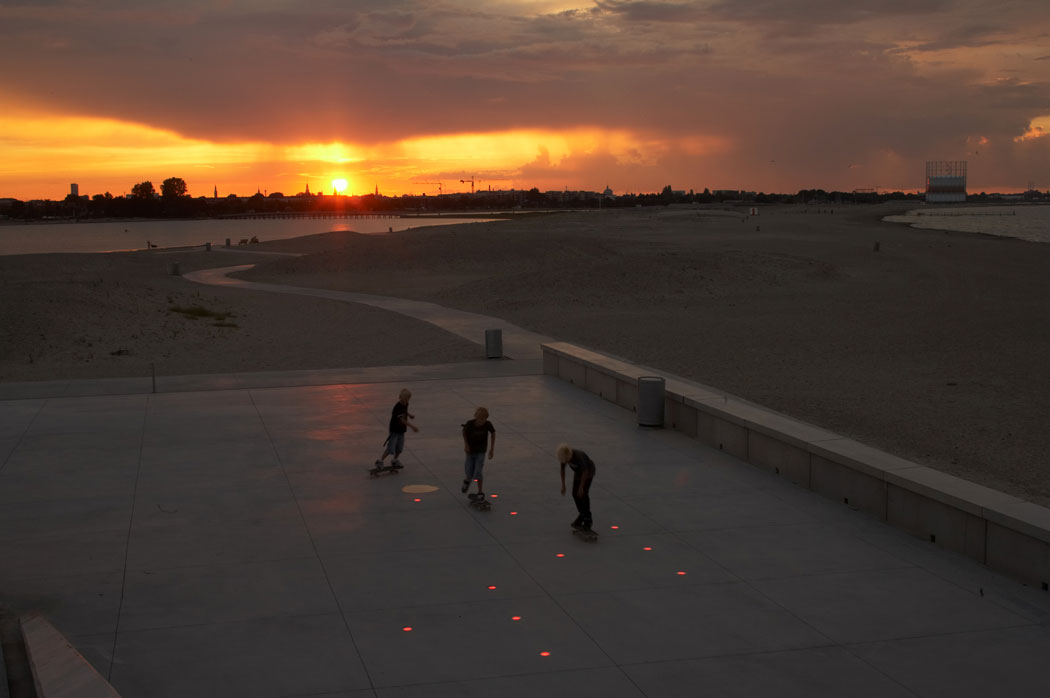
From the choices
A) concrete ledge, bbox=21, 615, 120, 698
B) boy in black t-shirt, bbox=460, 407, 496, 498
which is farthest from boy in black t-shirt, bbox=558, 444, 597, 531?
concrete ledge, bbox=21, 615, 120, 698

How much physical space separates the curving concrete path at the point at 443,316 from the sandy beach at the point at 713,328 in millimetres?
913

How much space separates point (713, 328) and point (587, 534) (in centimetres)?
→ 1925

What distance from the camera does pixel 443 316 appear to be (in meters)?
33.5

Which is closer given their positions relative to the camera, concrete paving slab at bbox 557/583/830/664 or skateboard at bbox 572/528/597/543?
concrete paving slab at bbox 557/583/830/664

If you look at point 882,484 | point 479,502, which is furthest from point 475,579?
point 882,484

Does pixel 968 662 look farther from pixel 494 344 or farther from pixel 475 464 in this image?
pixel 494 344

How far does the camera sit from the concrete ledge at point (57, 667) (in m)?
6.38

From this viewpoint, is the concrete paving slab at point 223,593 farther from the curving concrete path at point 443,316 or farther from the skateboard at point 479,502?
the curving concrete path at point 443,316

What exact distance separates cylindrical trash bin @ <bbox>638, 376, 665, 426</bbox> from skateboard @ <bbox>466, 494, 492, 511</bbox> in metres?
4.78

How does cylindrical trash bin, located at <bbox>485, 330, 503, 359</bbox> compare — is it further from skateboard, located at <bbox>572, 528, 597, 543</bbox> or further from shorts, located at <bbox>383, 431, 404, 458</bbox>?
skateboard, located at <bbox>572, 528, 597, 543</bbox>

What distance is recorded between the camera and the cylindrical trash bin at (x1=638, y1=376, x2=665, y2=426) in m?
15.5

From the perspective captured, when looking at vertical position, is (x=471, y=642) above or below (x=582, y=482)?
below

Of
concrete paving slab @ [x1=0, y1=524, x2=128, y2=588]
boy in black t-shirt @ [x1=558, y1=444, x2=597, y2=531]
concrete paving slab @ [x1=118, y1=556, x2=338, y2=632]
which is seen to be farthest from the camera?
boy in black t-shirt @ [x1=558, y1=444, x2=597, y2=531]

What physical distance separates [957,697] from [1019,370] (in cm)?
1661
